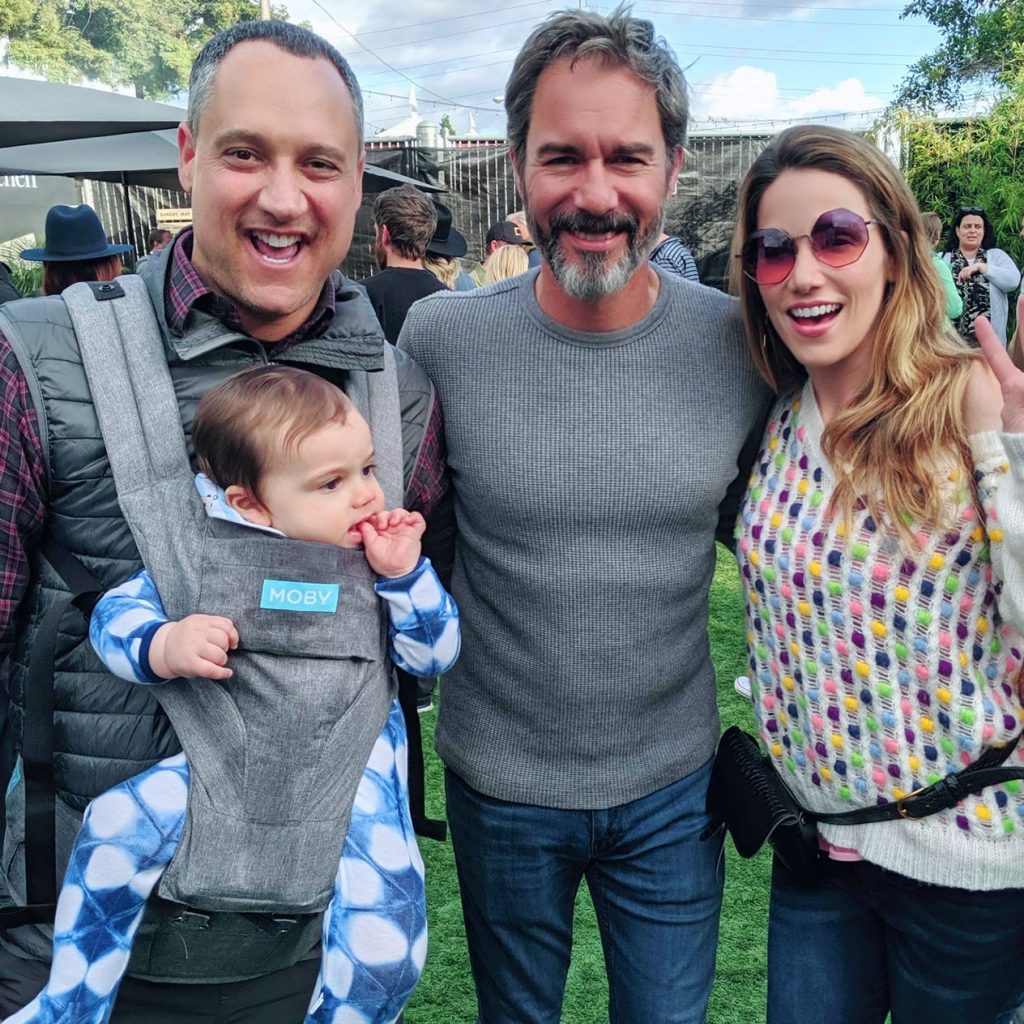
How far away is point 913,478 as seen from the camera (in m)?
1.73

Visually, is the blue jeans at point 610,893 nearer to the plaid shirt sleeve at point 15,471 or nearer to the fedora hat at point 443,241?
the plaid shirt sleeve at point 15,471

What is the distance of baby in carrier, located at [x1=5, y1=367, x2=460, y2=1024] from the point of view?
1.44 m

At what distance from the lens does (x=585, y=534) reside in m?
2.05

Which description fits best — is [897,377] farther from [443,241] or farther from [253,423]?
[443,241]

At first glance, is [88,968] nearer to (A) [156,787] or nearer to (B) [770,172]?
(A) [156,787]

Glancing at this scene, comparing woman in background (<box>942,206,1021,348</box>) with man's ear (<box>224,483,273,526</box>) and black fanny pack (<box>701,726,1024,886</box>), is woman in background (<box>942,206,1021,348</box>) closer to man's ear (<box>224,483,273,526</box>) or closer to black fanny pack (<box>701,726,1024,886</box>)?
black fanny pack (<box>701,726,1024,886</box>)

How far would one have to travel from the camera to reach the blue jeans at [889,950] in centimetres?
179

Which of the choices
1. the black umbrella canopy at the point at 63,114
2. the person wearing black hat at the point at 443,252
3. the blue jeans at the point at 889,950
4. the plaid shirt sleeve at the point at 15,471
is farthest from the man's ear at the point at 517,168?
the black umbrella canopy at the point at 63,114

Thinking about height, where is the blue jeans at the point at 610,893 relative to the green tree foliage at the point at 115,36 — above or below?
below

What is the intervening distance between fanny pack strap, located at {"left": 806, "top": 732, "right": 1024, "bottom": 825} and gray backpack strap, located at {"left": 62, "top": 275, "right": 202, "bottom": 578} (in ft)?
4.38

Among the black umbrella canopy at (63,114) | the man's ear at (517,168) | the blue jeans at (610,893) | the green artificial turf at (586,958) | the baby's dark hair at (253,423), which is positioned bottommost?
the green artificial turf at (586,958)

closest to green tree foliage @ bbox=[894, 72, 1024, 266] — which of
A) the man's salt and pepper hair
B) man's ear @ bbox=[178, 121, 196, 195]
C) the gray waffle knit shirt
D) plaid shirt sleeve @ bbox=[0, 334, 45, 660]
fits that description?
the man's salt and pepper hair

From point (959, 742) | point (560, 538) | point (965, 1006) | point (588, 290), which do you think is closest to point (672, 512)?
point (560, 538)

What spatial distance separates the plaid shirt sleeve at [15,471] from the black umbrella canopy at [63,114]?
5.75 meters
